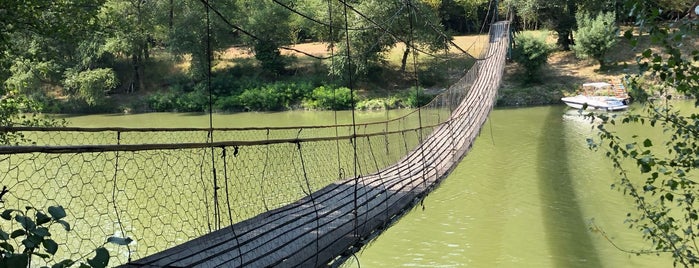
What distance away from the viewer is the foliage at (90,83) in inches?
534

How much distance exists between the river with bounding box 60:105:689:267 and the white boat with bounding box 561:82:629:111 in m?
2.78

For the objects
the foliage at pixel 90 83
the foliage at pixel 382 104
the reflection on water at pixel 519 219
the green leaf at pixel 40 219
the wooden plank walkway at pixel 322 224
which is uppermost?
the foliage at pixel 90 83

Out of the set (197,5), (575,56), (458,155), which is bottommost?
(458,155)

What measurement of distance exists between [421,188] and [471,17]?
1610 cm

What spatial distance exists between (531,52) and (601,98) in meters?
2.61

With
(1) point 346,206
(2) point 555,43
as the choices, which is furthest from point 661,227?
(2) point 555,43

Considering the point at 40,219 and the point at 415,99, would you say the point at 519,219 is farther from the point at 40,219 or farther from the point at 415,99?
the point at 415,99

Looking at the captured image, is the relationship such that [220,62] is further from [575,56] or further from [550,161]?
[550,161]

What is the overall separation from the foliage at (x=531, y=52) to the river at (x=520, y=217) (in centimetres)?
538

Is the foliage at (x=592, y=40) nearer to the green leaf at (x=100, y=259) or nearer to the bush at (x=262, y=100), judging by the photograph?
the bush at (x=262, y=100)

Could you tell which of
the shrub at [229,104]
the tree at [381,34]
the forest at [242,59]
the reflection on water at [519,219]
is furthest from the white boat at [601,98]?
the shrub at [229,104]

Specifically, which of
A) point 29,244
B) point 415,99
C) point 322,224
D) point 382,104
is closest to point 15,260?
point 29,244

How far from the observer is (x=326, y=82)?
14.5 meters

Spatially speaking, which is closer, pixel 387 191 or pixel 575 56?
pixel 387 191
